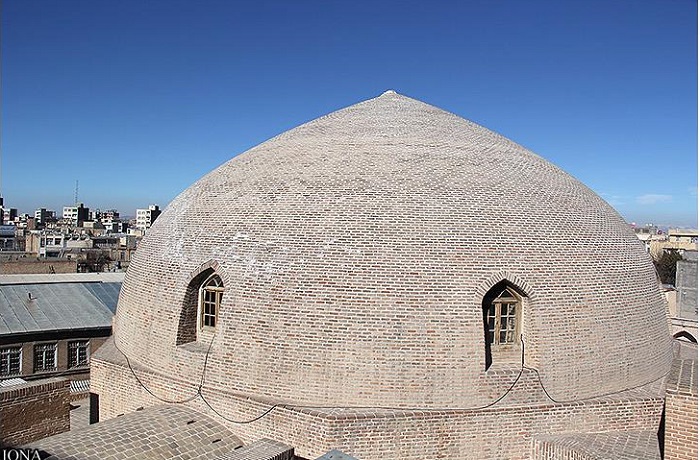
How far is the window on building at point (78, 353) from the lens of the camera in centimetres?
2169

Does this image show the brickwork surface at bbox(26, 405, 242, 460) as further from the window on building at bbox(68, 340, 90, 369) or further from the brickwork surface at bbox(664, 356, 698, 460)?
the window on building at bbox(68, 340, 90, 369)

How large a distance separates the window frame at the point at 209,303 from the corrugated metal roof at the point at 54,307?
12.1 metres

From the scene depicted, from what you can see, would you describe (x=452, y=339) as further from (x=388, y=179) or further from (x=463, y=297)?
(x=388, y=179)

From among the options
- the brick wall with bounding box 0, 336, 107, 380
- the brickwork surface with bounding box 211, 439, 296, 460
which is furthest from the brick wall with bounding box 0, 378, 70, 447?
the brick wall with bounding box 0, 336, 107, 380

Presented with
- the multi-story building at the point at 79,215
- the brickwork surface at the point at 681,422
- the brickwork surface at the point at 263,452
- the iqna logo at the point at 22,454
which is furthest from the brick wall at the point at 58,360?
the multi-story building at the point at 79,215

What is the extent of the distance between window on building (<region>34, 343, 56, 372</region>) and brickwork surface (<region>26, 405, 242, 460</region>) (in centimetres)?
1168

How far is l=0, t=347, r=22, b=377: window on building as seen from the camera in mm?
20281

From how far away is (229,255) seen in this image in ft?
37.0

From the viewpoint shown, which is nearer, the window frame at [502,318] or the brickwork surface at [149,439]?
the brickwork surface at [149,439]

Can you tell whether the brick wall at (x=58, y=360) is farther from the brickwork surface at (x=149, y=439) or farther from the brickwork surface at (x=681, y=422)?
the brickwork surface at (x=681, y=422)

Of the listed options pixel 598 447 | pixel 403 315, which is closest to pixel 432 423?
pixel 403 315

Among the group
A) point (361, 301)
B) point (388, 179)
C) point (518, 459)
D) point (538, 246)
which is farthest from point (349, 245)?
point (518, 459)

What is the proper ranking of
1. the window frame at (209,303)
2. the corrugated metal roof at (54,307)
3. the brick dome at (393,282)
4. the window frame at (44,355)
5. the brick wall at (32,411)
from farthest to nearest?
the corrugated metal roof at (54,307) < the window frame at (44,355) < the brick wall at (32,411) < the window frame at (209,303) < the brick dome at (393,282)

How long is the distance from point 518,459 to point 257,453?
4470mm
